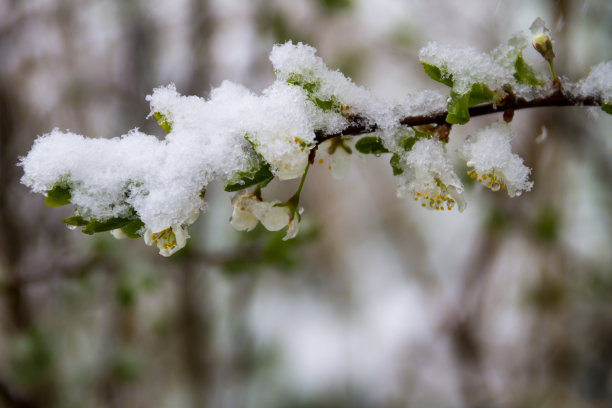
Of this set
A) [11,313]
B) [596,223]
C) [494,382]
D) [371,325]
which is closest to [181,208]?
[11,313]

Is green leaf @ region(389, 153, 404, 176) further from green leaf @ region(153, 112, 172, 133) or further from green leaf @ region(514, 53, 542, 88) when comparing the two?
green leaf @ region(153, 112, 172, 133)

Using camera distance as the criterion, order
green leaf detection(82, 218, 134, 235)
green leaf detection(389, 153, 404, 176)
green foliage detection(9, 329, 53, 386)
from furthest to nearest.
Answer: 1. green foliage detection(9, 329, 53, 386)
2. green leaf detection(389, 153, 404, 176)
3. green leaf detection(82, 218, 134, 235)

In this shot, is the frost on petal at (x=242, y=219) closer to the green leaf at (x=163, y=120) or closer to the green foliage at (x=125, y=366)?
the green leaf at (x=163, y=120)

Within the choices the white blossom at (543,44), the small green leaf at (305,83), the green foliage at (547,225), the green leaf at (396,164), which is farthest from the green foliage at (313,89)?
the green foliage at (547,225)

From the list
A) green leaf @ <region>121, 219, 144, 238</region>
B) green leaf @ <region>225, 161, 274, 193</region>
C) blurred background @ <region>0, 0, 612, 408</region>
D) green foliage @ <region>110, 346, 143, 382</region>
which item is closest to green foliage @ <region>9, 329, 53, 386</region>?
blurred background @ <region>0, 0, 612, 408</region>

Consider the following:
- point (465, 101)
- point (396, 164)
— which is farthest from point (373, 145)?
point (465, 101)

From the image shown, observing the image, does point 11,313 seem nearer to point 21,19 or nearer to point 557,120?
point 21,19
